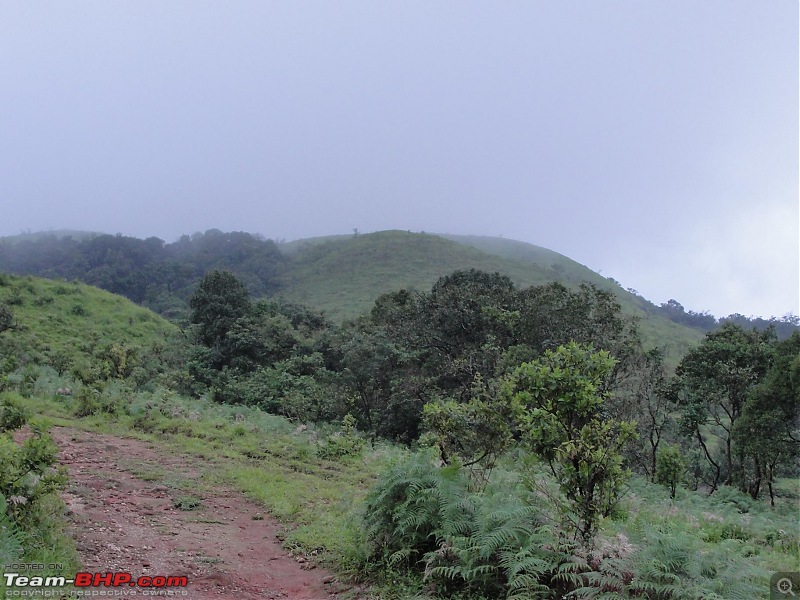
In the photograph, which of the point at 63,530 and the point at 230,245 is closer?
the point at 63,530

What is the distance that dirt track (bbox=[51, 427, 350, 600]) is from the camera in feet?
18.6

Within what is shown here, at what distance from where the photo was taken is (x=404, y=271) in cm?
6906

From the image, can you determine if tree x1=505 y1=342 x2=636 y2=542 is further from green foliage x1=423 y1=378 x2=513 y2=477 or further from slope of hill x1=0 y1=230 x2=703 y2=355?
slope of hill x1=0 y1=230 x2=703 y2=355

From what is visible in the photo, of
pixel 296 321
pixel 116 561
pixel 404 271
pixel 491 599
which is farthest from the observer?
pixel 404 271

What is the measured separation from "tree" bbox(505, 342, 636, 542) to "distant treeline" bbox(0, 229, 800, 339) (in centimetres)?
5053

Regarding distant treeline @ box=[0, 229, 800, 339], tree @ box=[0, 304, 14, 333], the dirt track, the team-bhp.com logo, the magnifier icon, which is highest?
distant treeline @ box=[0, 229, 800, 339]

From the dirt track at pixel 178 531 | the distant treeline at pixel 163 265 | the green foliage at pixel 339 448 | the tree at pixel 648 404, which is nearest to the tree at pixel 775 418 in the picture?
the tree at pixel 648 404

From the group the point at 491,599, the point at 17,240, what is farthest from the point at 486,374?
the point at 17,240

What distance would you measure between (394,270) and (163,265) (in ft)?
99.4

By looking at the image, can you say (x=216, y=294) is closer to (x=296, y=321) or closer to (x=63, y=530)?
(x=296, y=321)

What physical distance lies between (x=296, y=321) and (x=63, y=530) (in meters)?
29.1

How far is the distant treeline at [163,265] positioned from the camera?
210 ft

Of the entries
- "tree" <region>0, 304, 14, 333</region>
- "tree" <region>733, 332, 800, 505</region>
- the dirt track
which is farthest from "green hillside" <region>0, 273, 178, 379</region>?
"tree" <region>733, 332, 800, 505</region>

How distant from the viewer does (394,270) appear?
69.8 metres
